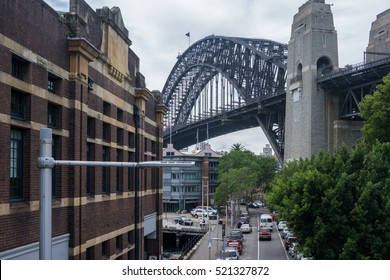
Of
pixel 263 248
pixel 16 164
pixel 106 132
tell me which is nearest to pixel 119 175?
pixel 106 132

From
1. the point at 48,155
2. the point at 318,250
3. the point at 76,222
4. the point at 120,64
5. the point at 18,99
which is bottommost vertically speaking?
the point at 318,250

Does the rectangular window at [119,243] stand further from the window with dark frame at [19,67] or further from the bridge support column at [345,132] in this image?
the bridge support column at [345,132]

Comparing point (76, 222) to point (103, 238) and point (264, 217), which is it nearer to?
point (103, 238)

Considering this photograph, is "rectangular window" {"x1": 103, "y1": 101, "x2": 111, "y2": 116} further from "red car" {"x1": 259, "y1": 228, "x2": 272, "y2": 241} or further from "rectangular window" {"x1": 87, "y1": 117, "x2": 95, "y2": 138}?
"red car" {"x1": 259, "y1": 228, "x2": 272, "y2": 241}

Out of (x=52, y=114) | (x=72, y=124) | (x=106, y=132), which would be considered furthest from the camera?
(x=106, y=132)

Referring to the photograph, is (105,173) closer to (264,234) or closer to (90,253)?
(90,253)

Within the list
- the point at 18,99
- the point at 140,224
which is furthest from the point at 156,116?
the point at 18,99

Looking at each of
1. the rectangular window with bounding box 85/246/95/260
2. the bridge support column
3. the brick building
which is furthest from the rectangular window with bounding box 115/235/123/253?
the bridge support column
